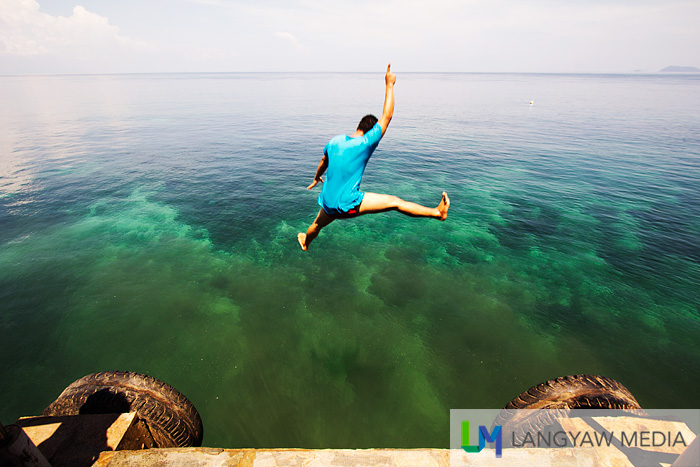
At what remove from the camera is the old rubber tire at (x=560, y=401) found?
20.5ft

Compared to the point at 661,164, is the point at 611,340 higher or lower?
lower

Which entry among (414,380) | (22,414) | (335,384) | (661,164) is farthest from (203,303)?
(661,164)

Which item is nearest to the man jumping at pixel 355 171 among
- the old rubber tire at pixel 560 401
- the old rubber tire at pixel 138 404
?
the old rubber tire at pixel 560 401

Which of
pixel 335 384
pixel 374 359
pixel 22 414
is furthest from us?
pixel 374 359

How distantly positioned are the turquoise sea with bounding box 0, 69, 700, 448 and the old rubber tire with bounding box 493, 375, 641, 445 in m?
1.83

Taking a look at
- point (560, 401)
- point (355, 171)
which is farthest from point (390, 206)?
point (560, 401)

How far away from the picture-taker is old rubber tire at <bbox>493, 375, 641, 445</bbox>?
20.5 ft

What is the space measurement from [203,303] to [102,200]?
46.1 ft

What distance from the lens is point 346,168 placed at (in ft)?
15.8

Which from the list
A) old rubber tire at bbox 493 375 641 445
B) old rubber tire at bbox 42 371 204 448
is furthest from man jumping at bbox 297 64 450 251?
old rubber tire at bbox 42 371 204 448

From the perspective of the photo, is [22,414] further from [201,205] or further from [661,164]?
[661,164]

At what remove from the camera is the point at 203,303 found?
39.4 feet

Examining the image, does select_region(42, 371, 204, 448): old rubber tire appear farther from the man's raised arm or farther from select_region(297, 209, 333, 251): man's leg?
the man's raised arm

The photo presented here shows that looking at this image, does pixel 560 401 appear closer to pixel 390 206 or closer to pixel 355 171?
pixel 390 206
